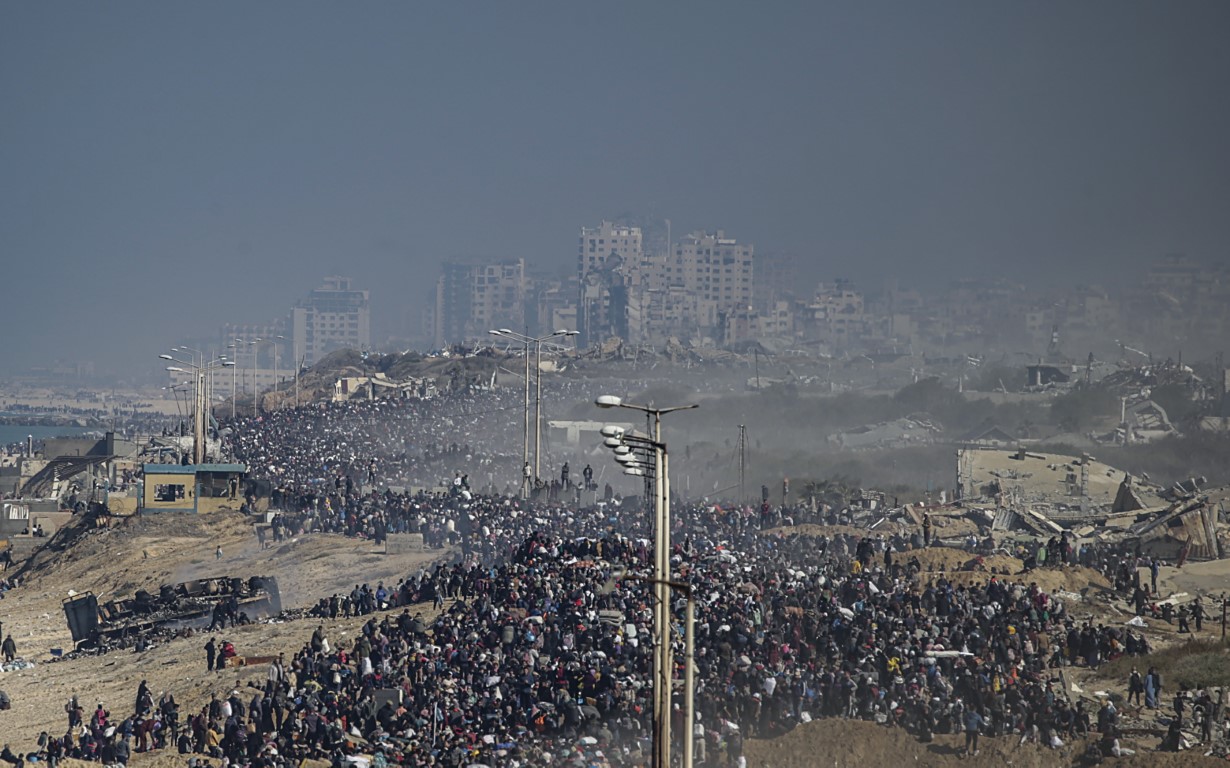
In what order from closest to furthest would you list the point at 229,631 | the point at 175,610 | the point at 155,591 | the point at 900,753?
the point at 900,753 → the point at 229,631 → the point at 175,610 → the point at 155,591

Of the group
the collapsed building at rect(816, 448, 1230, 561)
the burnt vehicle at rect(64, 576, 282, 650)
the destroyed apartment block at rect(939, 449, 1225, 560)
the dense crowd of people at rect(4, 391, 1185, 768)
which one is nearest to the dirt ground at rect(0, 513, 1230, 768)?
the dense crowd of people at rect(4, 391, 1185, 768)

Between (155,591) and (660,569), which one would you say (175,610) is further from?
(660,569)

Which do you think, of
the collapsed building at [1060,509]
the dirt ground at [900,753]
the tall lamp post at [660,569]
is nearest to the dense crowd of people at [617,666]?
the dirt ground at [900,753]

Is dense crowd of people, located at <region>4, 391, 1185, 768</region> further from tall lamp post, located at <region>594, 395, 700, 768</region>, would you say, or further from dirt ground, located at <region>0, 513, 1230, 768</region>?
tall lamp post, located at <region>594, 395, 700, 768</region>

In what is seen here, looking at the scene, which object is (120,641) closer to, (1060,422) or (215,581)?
(215,581)

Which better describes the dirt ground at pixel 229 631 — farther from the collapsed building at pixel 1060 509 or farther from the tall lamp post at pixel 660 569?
the tall lamp post at pixel 660 569

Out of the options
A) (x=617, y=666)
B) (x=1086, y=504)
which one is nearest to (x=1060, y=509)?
(x=1086, y=504)

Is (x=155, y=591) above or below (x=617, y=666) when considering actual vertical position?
below
